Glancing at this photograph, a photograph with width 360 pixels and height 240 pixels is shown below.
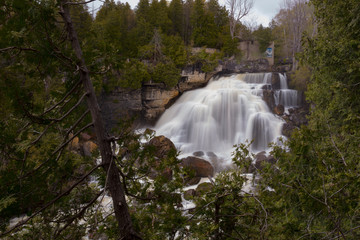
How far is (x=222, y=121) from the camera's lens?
51.5 feet

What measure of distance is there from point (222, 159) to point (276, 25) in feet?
102

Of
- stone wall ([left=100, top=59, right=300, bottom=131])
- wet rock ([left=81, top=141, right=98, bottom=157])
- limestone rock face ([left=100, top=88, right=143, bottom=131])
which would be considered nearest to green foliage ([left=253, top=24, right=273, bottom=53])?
stone wall ([left=100, top=59, right=300, bottom=131])

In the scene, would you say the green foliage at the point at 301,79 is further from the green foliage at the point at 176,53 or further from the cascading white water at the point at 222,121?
the green foliage at the point at 176,53

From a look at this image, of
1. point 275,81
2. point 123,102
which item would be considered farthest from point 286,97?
point 123,102

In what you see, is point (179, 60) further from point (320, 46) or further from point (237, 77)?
point (320, 46)

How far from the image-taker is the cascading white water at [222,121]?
1430 centimetres

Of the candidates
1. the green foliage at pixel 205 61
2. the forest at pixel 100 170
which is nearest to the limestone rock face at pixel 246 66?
the green foliage at pixel 205 61

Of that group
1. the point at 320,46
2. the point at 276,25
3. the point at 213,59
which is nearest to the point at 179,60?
the point at 213,59

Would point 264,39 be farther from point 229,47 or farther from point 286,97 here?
point 286,97

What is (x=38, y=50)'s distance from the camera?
179 cm

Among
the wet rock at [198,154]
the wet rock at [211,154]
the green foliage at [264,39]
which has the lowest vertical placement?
the wet rock at [211,154]

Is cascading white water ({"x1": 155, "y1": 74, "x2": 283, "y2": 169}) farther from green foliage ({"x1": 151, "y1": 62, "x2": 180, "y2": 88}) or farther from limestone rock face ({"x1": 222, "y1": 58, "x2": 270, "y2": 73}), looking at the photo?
limestone rock face ({"x1": 222, "y1": 58, "x2": 270, "y2": 73})

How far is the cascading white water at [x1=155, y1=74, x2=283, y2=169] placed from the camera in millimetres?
14305

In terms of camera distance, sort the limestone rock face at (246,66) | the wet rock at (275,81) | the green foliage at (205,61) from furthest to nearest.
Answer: the limestone rock face at (246,66) < the green foliage at (205,61) < the wet rock at (275,81)
